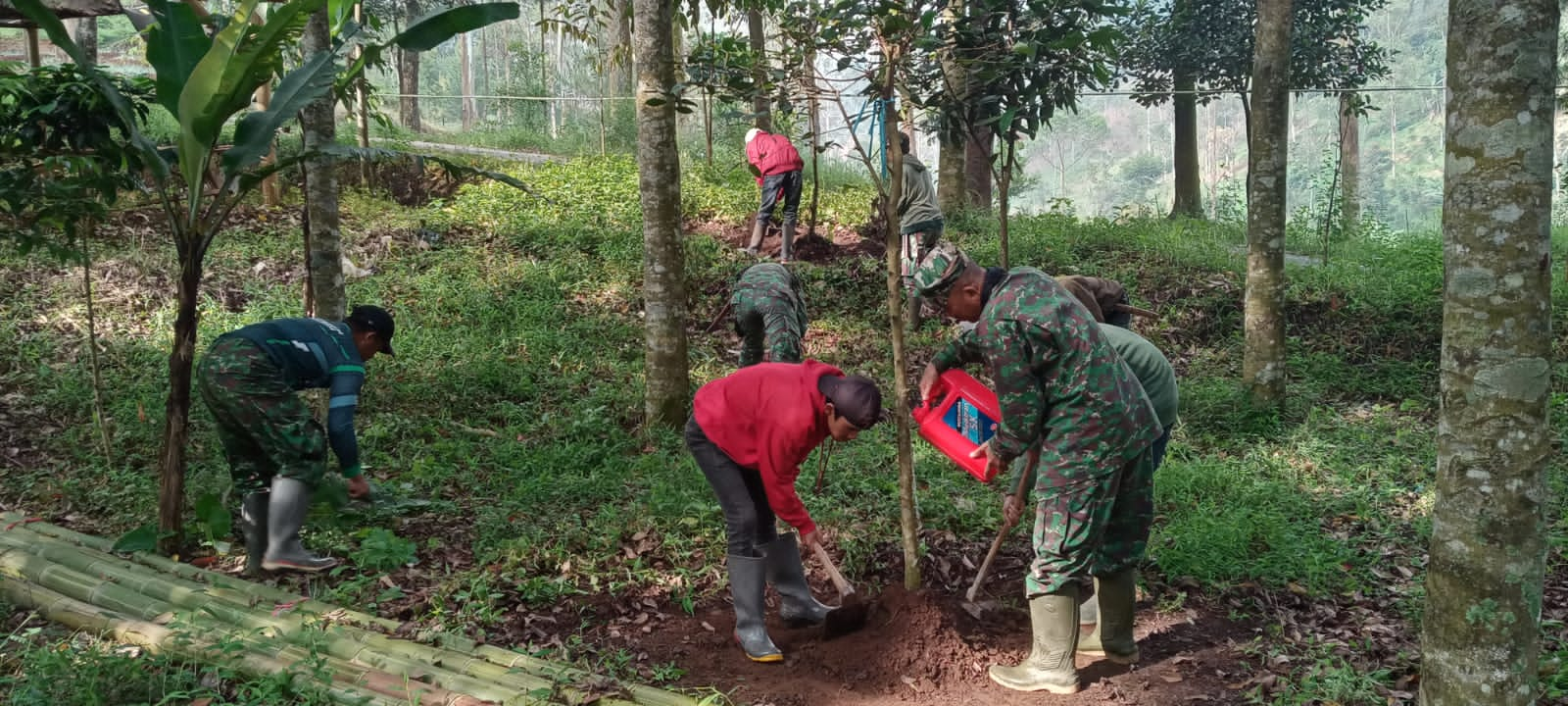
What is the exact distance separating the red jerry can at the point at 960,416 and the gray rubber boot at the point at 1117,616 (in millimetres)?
636

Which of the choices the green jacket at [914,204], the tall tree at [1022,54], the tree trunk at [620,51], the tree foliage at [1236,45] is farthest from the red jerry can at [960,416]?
the tree foliage at [1236,45]

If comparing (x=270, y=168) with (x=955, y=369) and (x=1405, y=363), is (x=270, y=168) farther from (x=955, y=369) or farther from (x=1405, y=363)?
(x=1405, y=363)

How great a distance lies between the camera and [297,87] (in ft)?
14.8

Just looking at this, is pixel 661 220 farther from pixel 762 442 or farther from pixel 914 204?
pixel 914 204

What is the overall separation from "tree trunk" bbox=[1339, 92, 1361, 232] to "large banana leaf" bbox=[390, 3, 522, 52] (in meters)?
8.95

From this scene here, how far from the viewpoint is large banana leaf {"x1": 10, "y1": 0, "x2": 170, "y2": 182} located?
4.04 meters

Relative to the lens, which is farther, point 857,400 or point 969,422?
point 969,422

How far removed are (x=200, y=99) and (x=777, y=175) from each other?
6.03 m

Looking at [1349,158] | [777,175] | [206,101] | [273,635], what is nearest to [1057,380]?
[273,635]

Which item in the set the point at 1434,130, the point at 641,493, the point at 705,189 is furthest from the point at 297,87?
the point at 1434,130

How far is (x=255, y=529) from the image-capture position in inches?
181

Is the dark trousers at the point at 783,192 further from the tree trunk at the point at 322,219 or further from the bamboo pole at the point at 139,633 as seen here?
the bamboo pole at the point at 139,633

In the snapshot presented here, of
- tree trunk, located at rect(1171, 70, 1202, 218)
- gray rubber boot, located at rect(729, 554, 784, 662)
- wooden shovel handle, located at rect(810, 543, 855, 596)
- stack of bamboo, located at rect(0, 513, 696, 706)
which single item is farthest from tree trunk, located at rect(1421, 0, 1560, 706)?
tree trunk, located at rect(1171, 70, 1202, 218)

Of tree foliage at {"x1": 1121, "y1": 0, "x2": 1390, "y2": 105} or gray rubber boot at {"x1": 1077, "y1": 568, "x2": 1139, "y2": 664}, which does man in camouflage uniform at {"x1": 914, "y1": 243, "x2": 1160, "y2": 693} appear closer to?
gray rubber boot at {"x1": 1077, "y1": 568, "x2": 1139, "y2": 664}
